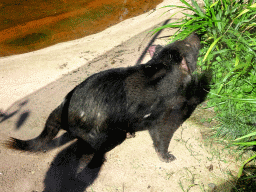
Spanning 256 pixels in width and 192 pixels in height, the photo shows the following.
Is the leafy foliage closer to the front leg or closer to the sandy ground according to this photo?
the sandy ground

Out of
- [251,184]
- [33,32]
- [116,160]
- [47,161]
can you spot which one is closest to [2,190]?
[47,161]

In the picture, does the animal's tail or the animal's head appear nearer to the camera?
the animal's tail

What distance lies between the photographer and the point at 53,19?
19.0 feet

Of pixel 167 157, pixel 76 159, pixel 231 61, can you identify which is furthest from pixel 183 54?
pixel 76 159

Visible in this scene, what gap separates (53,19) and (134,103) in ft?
15.0

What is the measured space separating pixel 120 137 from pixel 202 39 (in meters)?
1.87

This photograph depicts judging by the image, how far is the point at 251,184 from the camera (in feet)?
7.31

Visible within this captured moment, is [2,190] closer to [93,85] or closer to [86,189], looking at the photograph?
[86,189]

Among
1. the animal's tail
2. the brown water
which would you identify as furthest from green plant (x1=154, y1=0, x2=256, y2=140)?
the brown water

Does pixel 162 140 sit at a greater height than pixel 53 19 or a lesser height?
lesser

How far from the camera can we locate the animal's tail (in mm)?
2145

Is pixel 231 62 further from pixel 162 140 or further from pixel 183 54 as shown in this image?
pixel 162 140

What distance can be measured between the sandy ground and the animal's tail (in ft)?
1.57

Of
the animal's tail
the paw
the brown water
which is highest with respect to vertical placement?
the brown water
